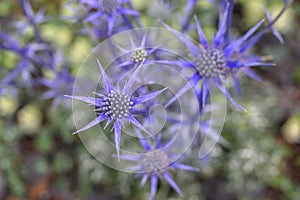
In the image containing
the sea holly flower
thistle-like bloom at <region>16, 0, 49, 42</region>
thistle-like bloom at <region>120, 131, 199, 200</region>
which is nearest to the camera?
the sea holly flower

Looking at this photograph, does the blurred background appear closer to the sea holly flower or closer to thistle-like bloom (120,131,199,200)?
thistle-like bloom (120,131,199,200)

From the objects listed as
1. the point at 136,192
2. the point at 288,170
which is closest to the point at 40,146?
the point at 136,192

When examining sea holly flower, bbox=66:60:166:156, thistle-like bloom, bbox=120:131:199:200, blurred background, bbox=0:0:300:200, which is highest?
blurred background, bbox=0:0:300:200

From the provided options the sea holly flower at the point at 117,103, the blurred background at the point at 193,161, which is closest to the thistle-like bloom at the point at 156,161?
the sea holly flower at the point at 117,103

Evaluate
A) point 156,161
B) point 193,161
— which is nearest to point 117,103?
point 156,161

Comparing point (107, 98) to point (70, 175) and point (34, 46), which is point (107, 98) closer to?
point (34, 46)

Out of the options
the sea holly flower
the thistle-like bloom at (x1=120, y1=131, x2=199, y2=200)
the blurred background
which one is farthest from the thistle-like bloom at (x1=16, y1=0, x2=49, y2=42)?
the thistle-like bloom at (x1=120, y1=131, x2=199, y2=200)

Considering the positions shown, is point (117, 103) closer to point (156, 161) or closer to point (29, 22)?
point (156, 161)

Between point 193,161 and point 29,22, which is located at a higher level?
point 29,22

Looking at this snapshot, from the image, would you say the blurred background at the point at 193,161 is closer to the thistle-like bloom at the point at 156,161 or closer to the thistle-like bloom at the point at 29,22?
the thistle-like bloom at the point at 29,22
